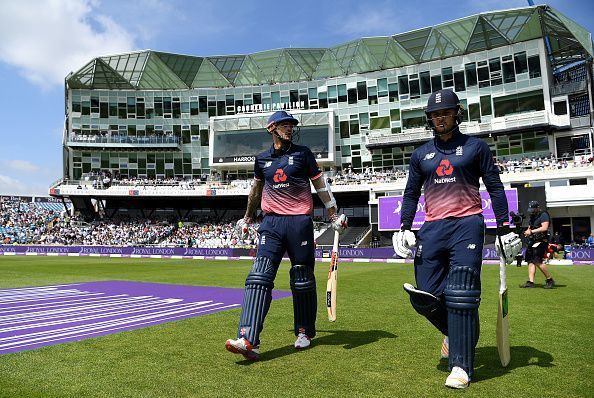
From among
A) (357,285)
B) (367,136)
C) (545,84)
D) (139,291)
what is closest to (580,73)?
(545,84)

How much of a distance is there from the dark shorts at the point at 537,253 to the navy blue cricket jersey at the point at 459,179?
8.83 metres

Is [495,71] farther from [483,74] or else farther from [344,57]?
[344,57]

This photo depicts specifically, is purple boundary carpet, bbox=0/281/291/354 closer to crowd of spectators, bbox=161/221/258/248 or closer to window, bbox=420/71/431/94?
crowd of spectators, bbox=161/221/258/248

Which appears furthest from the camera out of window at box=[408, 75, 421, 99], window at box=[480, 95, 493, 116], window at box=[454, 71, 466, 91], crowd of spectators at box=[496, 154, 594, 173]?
window at box=[408, 75, 421, 99]

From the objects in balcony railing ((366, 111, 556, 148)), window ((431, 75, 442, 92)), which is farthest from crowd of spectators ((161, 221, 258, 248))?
window ((431, 75, 442, 92))

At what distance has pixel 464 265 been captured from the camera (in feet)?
14.6

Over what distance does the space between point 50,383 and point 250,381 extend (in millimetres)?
1699

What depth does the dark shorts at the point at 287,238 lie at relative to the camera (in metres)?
5.63

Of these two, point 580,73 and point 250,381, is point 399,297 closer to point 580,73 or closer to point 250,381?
point 250,381

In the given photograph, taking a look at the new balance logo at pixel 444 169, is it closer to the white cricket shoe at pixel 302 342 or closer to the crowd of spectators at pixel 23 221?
the white cricket shoe at pixel 302 342

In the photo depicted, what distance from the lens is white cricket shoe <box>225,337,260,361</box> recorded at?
15.6 feet

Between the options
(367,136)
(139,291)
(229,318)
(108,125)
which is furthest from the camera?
(108,125)

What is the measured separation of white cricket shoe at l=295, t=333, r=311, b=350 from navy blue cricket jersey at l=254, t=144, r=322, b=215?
4.79ft

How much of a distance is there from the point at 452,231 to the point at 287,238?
1.94m
